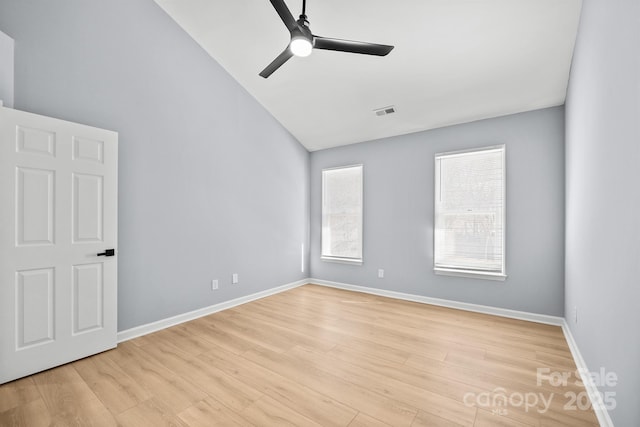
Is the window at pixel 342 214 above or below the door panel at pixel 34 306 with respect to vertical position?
above

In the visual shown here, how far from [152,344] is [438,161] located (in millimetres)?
4192

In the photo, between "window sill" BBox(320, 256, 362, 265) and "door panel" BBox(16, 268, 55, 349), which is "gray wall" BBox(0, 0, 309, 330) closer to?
"door panel" BBox(16, 268, 55, 349)

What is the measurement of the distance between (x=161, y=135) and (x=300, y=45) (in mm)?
2039

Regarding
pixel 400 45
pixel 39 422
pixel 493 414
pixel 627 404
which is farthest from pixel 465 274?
pixel 39 422

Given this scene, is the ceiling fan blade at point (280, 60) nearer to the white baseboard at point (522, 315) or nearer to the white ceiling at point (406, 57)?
the white ceiling at point (406, 57)

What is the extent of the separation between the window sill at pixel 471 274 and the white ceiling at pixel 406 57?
207 cm

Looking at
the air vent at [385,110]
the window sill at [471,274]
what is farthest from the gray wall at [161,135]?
the window sill at [471,274]

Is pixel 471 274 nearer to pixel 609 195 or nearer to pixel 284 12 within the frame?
pixel 609 195

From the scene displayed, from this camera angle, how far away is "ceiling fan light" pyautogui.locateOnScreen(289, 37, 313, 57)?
212cm

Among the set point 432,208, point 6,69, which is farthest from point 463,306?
point 6,69

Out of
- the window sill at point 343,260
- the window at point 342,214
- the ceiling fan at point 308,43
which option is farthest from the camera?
the window at point 342,214

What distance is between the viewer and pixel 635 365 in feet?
3.84

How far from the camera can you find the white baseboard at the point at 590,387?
1.60 meters

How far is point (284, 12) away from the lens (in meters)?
1.98
